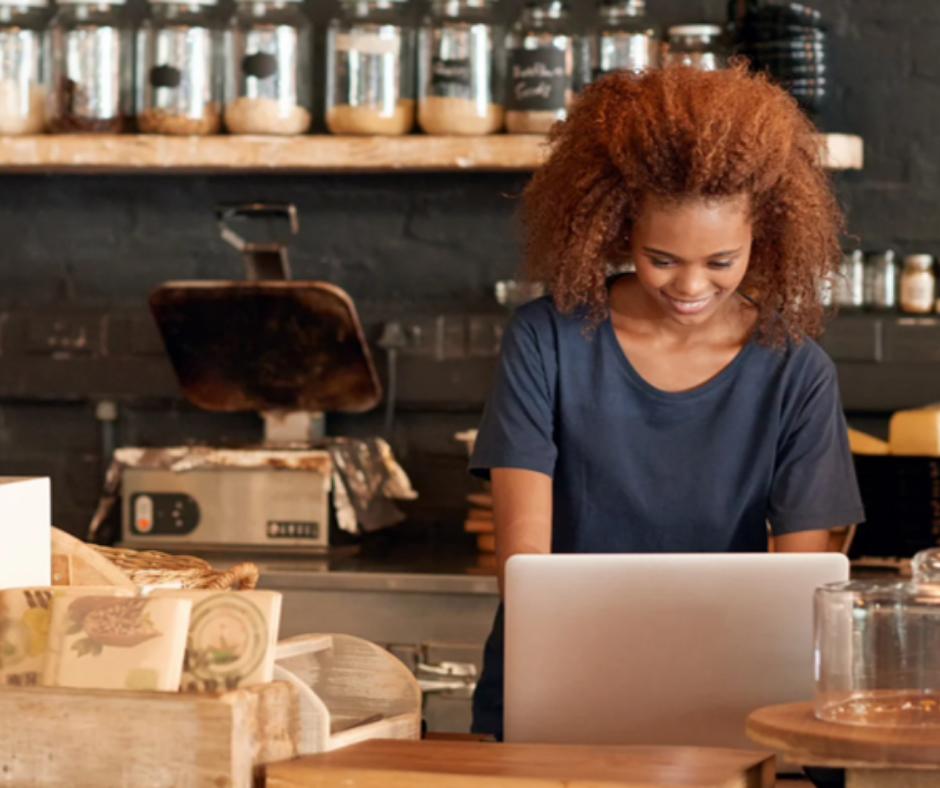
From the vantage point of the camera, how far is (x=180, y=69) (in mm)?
3049

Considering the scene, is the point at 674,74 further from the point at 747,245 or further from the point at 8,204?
the point at 8,204

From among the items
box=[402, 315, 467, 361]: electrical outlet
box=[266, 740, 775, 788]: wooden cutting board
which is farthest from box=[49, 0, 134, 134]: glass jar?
box=[266, 740, 775, 788]: wooden cutting board

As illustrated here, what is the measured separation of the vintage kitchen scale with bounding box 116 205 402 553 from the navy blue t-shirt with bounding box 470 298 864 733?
1.12 m

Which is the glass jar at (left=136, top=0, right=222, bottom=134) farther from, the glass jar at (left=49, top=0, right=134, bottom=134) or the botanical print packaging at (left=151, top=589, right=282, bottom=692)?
the botanical print packaging at (left=151, top=589, right=282, bottom=692)

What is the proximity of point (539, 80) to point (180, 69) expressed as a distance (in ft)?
2.34

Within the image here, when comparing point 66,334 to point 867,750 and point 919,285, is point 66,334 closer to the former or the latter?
point 919,285

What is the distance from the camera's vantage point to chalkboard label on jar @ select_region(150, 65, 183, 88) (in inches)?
119

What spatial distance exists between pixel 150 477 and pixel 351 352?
462 millimetres

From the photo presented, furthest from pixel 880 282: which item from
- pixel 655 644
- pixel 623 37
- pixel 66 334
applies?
pixel 655 644

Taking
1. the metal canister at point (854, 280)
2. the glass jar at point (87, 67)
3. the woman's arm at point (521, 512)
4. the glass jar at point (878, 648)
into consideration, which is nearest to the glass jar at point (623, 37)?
the metal canister at point (854, 280)

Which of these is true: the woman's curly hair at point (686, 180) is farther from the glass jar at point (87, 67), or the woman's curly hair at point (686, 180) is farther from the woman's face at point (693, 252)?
the glass jar at point (87, 67)

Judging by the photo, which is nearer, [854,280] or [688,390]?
[688,390]

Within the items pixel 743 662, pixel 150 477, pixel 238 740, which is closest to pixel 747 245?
pixel 743 662

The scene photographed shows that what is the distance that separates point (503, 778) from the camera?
1.10 metres
